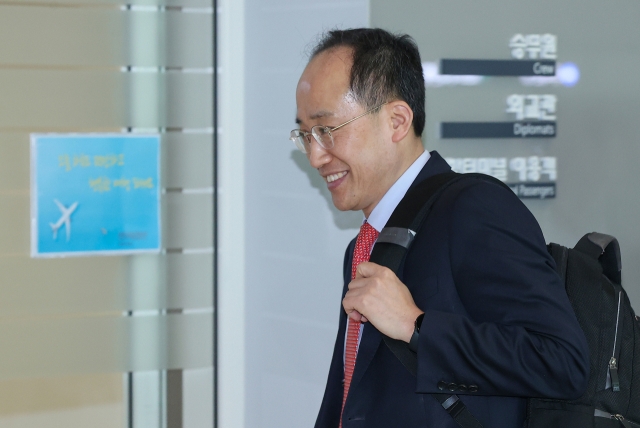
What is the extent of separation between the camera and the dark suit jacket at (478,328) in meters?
1.48

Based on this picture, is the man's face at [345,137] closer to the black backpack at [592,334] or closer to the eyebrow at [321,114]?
the eyebrow at [321,114]

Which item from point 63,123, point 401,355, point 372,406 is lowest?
point 372,406

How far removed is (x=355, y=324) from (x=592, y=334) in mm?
534

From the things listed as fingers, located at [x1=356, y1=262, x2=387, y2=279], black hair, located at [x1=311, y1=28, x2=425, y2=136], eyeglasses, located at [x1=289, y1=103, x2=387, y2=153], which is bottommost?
fingers, located at [x1=356, y1=262, x2=387, y2=279]

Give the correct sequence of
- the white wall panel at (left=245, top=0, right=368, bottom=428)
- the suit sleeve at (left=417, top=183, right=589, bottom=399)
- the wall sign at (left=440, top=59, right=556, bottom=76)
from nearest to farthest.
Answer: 1. the suit sleeve at (left=417, top=183, right=589, bottom=399)
2. the white wall panel at (left=245, top=0, right=368, bottom=428)
3. the wall sign at (left=440, top=59, right=556, bottom=76)

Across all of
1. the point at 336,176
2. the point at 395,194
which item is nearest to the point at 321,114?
the point at 336,176

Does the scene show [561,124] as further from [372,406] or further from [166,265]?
[372,406]

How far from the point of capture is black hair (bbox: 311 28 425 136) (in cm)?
186

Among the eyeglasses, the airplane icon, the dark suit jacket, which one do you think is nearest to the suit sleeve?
the dark suit jacket

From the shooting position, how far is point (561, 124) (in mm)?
3607

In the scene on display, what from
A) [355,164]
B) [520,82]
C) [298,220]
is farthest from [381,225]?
[520,82]

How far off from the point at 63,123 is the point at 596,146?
235cm

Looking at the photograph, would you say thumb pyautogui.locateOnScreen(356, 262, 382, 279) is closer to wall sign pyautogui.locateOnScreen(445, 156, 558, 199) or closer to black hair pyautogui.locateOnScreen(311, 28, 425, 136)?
black hair pyautogui.locateOnScreen(311, 28, 425, 136)

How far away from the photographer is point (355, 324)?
1880 millimetres
